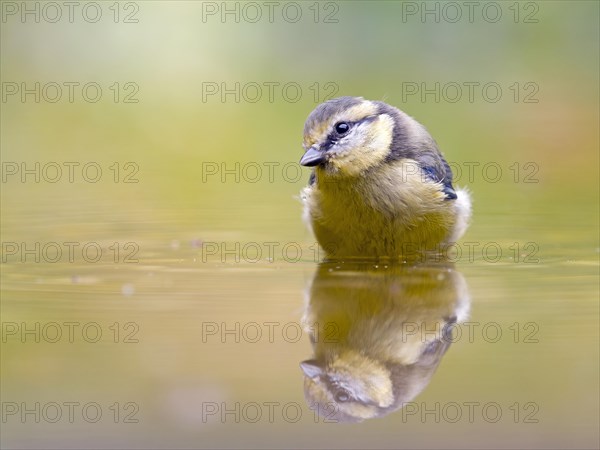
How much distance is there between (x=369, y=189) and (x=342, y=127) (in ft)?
1.13

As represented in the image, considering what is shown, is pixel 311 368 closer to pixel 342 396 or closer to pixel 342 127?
pixel 342 396

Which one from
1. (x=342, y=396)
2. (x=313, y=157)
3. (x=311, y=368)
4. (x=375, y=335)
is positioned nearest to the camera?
(x=342, y=396)

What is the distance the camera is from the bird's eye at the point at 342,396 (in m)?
2.95

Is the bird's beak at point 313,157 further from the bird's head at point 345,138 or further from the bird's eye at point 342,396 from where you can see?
the bird's eye at point 342,396

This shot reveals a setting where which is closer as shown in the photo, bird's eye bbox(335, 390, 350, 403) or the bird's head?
bird's eye bbox(335, 390, 350, 403)

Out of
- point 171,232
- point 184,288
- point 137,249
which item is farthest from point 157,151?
point 184,288

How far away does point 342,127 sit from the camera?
532 centimetres

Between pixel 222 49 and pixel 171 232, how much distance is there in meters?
5.74

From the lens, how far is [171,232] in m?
6.34

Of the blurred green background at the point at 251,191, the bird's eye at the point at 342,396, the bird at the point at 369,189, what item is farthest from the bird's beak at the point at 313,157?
the bird's eye at the point at 342,396

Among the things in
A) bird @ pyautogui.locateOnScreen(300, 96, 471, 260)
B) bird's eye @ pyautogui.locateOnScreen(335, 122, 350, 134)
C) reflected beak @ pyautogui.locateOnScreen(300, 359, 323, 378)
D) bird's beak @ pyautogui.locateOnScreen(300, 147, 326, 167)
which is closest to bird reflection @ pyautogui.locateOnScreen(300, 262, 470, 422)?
reflected beak @ pyautogui.locateOnScreen(300, 359, 323, 378)

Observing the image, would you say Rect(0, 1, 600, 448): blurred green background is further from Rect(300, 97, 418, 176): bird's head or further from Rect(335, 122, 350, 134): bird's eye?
Rect(335, 122, 350, 134): bird's eye

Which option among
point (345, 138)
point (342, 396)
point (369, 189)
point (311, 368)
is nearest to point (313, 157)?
point (345, 138)

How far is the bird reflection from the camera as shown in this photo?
9.74 feet
